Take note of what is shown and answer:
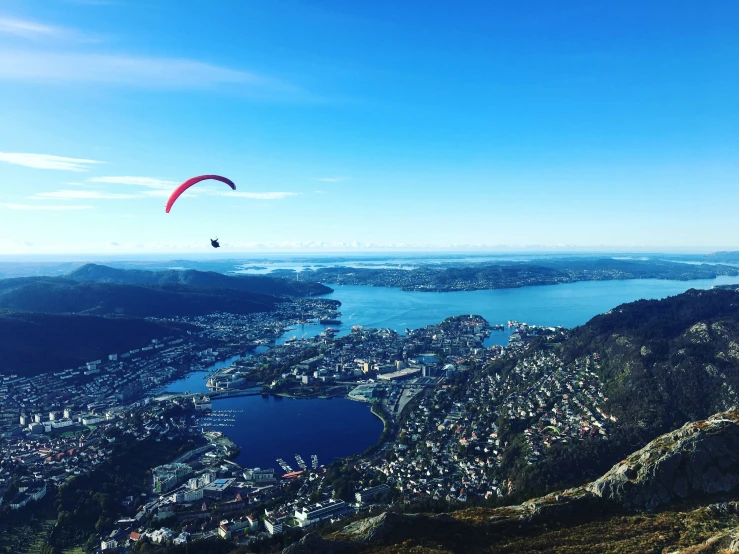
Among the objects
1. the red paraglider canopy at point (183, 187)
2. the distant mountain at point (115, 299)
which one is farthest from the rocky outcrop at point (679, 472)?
the distant mountain at point (115, 299)

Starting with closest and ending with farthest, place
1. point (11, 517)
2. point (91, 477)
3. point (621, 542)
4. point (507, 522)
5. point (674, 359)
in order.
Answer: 1. point (621, 542)
2. point (507, 522)
3. point (11, 517)
4. point (91, 477)
5. point (674, 359)

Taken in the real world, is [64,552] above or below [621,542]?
below

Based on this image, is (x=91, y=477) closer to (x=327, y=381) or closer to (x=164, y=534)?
(x=164, y=534)

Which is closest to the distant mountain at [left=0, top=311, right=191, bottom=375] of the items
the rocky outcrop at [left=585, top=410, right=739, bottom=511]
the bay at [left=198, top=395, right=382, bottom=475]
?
the bay at [left=198, top=395, right=382, bottom=475]

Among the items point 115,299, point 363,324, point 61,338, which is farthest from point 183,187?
point 115,299

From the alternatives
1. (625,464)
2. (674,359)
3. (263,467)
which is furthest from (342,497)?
(674,359)

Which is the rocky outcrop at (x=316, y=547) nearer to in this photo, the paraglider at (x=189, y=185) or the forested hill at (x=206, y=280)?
the paraglider at (x=189, y=185)

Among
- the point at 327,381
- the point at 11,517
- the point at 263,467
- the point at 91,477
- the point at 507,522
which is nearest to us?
the point at 507,522

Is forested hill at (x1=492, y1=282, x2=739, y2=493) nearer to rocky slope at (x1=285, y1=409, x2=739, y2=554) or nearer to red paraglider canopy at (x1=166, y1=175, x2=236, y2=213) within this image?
rocky slope at (x1=285, y1=409, x2=739, y2=554)
